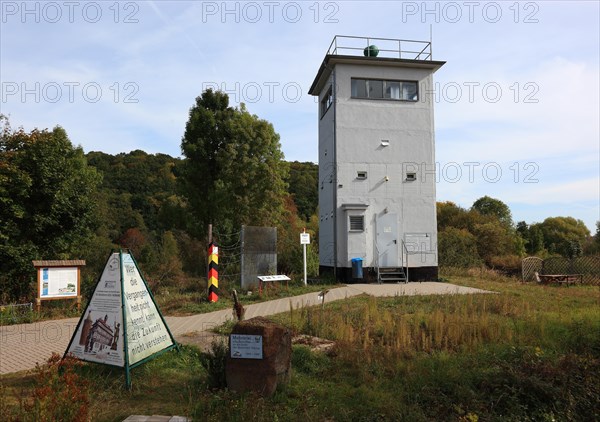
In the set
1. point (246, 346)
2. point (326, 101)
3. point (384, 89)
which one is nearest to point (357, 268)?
point (384, 89)

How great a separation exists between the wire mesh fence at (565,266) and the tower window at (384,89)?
9811 mm

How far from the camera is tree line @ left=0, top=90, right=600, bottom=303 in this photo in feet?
57.4

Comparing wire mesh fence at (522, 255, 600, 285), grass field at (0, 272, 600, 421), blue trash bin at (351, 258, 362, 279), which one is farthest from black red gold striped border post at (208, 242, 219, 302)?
wire mesh fence at (522, 255, 600, 285)

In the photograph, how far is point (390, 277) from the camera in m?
19.4

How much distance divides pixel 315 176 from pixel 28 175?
3285 centimetres

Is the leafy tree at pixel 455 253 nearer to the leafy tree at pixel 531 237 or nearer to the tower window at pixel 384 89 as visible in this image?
the tower window at pixel 384 89

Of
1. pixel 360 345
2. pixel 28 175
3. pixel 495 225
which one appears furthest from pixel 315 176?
pixel 360 345

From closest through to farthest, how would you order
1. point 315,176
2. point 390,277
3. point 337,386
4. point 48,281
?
1. point 337,386
2. point 48,281
3. point 390,277
4. point 315,176

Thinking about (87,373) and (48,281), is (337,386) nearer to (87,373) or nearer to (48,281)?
(87,373)

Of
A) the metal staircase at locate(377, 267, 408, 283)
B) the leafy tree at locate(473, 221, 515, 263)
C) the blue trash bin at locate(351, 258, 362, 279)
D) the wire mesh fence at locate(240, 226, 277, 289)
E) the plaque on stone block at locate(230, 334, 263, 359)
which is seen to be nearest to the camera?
the plaque on stone block at locate(230, 334, 263, 359)

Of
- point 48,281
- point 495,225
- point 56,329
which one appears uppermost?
point 495,225

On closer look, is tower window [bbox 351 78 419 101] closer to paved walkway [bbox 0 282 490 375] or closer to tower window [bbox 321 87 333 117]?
tower window [bbox 321 87 333 117]

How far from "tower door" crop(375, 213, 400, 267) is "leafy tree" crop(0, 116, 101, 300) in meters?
11.8

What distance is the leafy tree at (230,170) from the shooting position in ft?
83.7
